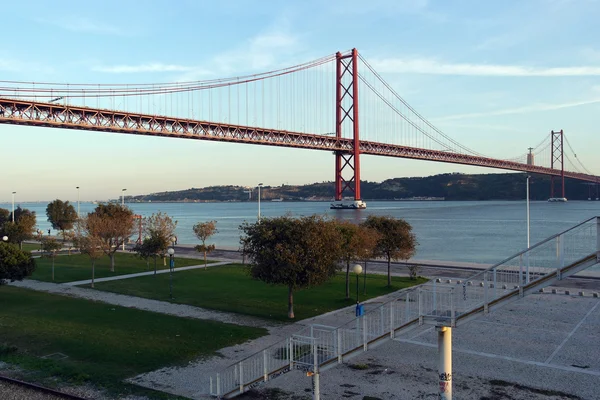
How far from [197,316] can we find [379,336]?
9.70 meters

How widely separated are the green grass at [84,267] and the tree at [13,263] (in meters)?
5.72

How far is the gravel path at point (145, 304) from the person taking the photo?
1899 cm

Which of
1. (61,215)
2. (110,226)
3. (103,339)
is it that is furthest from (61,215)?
(103,339)

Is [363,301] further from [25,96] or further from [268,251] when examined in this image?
[25,96]

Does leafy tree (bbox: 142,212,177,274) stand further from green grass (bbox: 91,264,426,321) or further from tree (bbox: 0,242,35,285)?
tree (bbox: 0,242,35,285)

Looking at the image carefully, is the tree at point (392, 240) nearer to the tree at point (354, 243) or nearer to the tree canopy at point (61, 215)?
the tree at point (354, 243)

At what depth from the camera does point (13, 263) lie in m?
22.2

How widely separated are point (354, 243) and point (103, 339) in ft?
35.9

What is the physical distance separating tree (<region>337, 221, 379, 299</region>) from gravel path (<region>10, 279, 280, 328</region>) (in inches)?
208

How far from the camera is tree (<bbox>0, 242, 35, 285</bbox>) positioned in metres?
22.0

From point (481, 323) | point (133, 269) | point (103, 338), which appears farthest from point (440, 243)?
point (103, 338)

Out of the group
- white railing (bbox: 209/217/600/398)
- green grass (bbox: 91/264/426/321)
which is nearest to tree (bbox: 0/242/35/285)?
green grass (bbox: 91/264/426/321)

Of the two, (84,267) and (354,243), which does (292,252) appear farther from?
(84,267)

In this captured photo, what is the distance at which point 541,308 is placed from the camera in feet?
65.5
